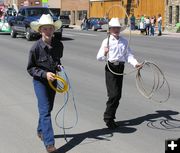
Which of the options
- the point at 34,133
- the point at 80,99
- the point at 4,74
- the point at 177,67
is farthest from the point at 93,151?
the point at 177,67

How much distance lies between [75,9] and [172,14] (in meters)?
31.6

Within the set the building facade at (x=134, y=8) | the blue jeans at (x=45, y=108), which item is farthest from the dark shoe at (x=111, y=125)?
the building facade at (x=134, y=8)

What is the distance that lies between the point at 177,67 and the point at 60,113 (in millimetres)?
8122

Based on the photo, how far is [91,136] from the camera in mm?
7129

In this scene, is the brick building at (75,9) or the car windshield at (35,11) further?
the brick building at (75,9)

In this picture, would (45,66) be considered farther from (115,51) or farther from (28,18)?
Result: (28,18)

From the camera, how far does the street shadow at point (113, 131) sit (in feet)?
22.1

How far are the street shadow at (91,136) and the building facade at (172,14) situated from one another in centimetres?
4310

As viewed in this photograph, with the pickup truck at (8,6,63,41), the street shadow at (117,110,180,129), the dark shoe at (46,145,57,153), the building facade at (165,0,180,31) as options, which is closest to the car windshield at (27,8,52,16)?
→ the pickup truck at (8,6,63,41)

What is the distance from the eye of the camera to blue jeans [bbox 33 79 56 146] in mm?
6203

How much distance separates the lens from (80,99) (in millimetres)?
10203

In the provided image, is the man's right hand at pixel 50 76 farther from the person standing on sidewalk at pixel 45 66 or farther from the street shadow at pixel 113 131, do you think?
the street shadow at pixel 113 131

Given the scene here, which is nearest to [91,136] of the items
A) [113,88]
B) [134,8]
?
[113,88]

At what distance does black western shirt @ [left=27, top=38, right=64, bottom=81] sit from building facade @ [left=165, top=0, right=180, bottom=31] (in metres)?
44.2
